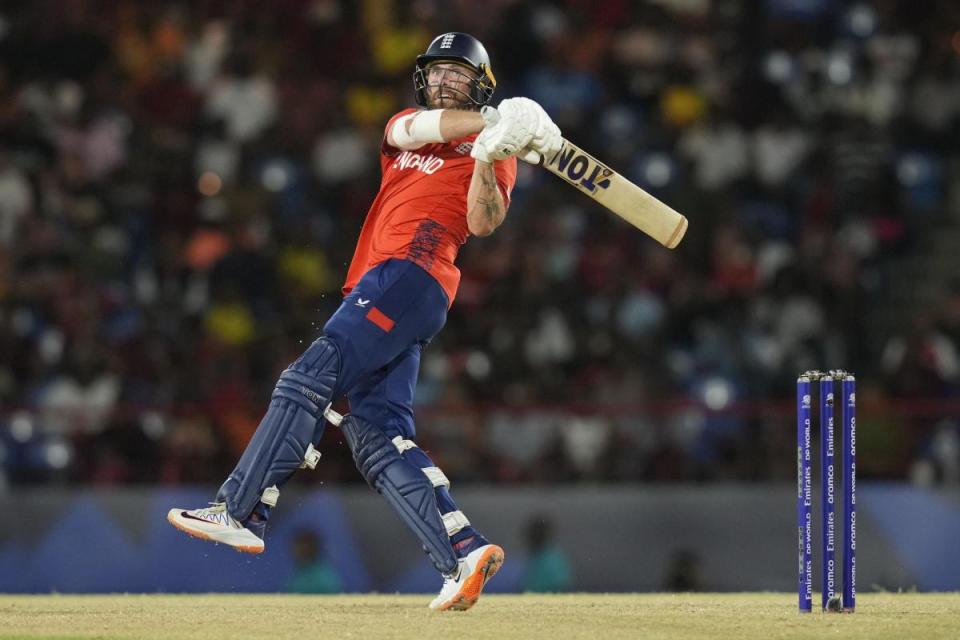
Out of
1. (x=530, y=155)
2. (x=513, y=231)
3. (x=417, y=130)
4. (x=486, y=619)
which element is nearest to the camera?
(x=486, y=619)

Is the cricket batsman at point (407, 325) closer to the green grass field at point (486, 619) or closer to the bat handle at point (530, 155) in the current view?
the bat handle at point (530, 155)

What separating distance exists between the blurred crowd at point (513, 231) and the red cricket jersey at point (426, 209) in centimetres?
452

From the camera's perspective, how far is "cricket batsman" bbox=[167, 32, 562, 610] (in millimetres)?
6754

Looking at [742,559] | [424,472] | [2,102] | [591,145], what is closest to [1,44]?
[2,102]

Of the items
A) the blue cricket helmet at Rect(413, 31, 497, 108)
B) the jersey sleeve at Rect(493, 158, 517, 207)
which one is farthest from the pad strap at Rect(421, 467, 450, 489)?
the blue cricket helmet at Rect(413, 31, 497, 108)

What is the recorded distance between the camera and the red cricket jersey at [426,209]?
709cm

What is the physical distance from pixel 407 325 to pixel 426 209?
1.87ft

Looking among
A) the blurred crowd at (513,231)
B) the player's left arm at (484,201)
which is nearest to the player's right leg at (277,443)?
the player's left arm at (484,201)

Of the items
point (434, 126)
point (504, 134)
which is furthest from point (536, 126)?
point (434, 126)

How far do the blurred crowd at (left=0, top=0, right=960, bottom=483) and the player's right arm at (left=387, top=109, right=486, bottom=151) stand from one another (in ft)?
16.2

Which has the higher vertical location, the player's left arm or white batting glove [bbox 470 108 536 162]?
white batting glove [bbox 470 108 536 162]

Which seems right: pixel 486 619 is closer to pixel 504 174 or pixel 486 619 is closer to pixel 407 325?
pixel 407 325

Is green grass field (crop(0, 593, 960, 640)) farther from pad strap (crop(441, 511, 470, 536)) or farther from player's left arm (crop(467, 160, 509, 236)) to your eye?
player's left arm (crop(467, 160, 509, 236))

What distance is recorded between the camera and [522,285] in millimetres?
13852
